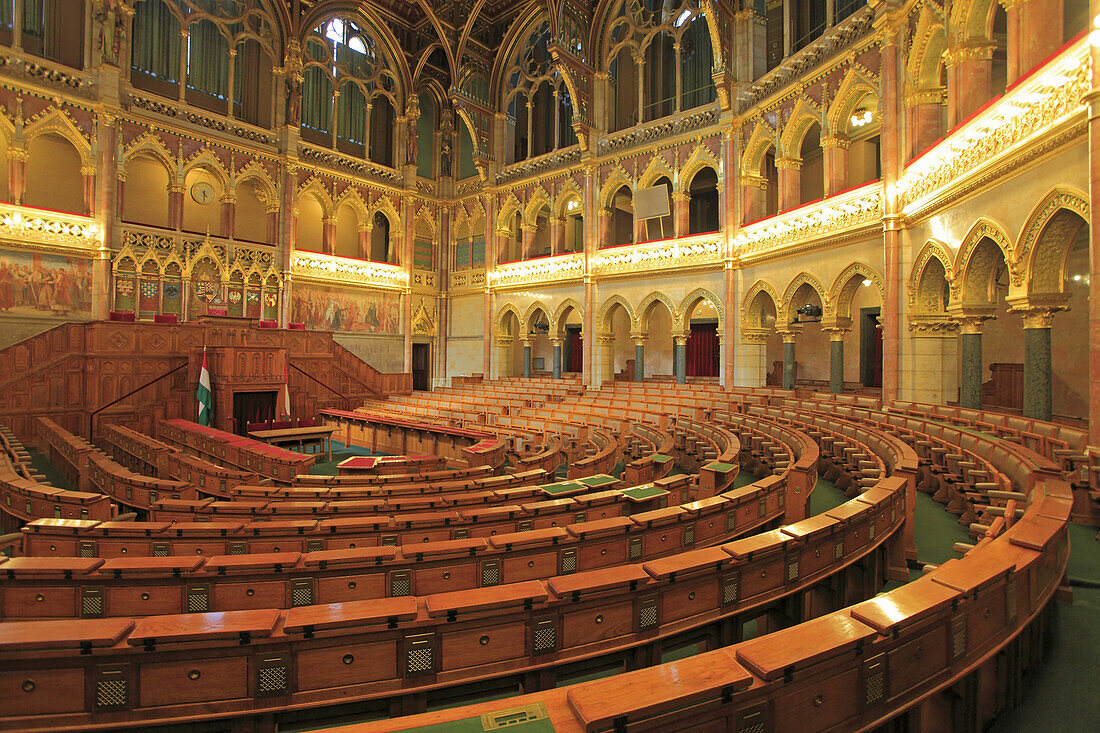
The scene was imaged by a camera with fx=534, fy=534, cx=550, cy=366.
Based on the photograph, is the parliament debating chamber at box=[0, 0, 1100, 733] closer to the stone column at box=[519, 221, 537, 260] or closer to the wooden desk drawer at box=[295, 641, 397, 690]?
the wooden desk drawer at box=[295, 641, 397, 690]

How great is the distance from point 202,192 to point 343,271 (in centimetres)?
504

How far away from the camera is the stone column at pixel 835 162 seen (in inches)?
508

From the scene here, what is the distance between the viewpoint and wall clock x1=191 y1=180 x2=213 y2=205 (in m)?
17.9

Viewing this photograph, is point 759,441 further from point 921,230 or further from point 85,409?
point 85,409

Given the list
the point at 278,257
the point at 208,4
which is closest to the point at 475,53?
the point at 208,4

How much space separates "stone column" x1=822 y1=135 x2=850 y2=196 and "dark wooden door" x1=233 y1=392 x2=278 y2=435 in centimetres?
1524

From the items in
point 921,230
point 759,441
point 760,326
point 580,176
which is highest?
point 580,176

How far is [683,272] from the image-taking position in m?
17.0

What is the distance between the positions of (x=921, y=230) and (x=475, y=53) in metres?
17.7

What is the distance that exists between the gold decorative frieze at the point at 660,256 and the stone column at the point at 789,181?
217 cm

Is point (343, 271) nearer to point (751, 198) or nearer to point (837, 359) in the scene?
point (751, 198)

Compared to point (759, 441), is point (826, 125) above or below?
above

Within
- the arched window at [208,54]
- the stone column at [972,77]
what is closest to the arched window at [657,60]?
the stone column at [972,77]

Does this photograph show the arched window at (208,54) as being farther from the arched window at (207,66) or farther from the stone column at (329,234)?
the stone column at (329,234)
